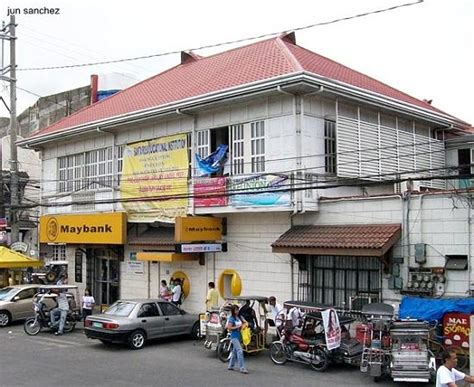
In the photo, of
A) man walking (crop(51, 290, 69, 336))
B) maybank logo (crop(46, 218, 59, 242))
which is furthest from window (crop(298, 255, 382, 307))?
maybank logo (crop(46, 218, 59, 242))

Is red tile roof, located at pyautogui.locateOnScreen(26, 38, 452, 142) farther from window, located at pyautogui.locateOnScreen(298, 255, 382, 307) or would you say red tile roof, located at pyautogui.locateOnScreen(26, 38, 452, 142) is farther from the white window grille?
window, located at pyautogui.locateOnScreen(298, 255, 382, 307)

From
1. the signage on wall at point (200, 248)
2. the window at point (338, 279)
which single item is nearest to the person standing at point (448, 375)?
the window at point (338, 279)

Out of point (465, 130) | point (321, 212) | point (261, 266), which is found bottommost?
point (261, 266)

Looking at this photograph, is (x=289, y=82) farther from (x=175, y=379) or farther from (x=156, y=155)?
(x=175, y=379)

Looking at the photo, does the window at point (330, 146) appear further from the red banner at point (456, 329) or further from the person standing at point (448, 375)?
the person standing at point (448, 375)

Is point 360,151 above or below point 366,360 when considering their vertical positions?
above

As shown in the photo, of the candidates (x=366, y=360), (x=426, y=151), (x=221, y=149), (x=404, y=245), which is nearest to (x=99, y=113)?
(x=221, y=149)

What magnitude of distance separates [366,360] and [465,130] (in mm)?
15090

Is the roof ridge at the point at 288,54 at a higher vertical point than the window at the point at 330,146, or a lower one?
higher

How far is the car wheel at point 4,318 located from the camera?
72.3ft

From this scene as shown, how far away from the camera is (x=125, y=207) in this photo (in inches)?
939

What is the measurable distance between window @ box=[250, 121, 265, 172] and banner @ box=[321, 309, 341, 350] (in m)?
6.29

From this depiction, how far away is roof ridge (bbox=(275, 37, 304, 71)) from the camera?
19141 mm

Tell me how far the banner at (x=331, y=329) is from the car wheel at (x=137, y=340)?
5794 mm
